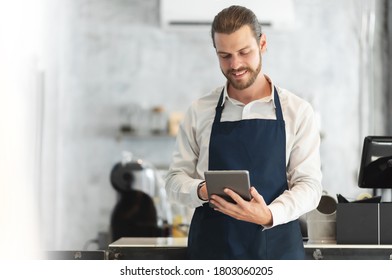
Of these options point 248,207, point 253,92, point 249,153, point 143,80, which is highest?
point 143,80

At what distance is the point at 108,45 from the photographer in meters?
5.38

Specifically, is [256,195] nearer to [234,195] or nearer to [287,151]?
[234,195]

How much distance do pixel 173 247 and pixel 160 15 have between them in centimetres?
336

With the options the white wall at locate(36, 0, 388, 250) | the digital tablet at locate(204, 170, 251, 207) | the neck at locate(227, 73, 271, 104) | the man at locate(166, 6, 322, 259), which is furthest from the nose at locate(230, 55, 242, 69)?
the white wall at locate(36, 0, 388, 250)

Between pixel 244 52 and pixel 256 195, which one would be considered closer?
pixel 256 195

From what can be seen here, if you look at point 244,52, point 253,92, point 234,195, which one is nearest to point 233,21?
point 244,52

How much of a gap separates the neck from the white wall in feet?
11.0

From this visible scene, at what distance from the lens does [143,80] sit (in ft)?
17.6

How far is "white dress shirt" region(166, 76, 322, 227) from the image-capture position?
1.80 m

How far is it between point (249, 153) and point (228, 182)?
205 millimetres

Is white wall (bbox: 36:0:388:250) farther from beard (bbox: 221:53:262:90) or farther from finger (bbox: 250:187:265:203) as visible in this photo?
finger (bbox: 250:187:265:203)

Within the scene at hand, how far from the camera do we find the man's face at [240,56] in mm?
1835
